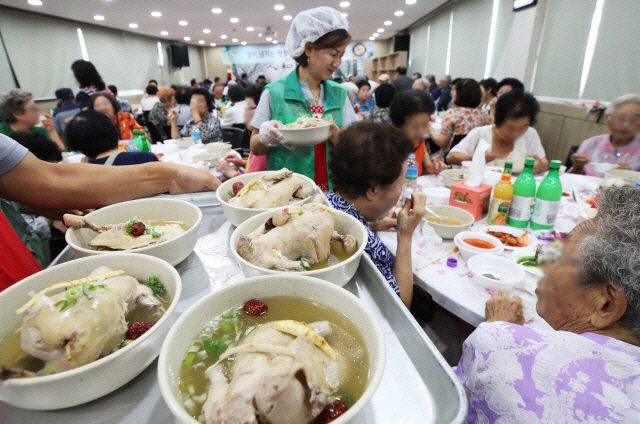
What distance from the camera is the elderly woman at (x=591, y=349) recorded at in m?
0.79

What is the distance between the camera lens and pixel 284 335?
0.73 meters

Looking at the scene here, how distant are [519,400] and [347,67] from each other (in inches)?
964

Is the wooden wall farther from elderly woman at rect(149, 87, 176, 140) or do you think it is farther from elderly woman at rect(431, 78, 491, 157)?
elderly woman at rect(149, 87, 176, 140)

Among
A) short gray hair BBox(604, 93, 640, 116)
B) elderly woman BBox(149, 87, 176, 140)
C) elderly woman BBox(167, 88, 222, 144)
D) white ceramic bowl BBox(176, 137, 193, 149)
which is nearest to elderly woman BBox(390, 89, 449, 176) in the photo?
short gray hair BBox(604, 93, 640, 116)

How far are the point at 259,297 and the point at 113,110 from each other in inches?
232

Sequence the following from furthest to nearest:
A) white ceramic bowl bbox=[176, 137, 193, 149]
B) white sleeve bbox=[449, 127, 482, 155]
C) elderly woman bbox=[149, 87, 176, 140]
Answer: elderly woman bbox=[149, 87, 176, 140]
white ceramic bowl bbox=[176, 137, 193, 149]
white sleeve bbox=[449, 127, 482, 155]

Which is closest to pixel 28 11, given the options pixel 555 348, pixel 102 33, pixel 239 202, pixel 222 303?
pixel 102 33

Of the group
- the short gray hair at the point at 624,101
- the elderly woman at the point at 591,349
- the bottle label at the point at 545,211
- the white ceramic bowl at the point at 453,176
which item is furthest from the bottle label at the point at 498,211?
the short gray hair at the point at 624,101

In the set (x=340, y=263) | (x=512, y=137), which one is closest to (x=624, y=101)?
(x=512, y=137)

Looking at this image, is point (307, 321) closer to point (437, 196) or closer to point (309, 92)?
point (437, 196)

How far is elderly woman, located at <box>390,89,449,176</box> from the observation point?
3.31 m

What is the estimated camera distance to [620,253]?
794mm

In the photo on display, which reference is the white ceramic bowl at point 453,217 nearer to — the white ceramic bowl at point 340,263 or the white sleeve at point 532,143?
the white ceramic bowl at point 340,263

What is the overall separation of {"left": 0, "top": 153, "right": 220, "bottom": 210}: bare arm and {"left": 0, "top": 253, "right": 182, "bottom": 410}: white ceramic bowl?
2.27 ft
